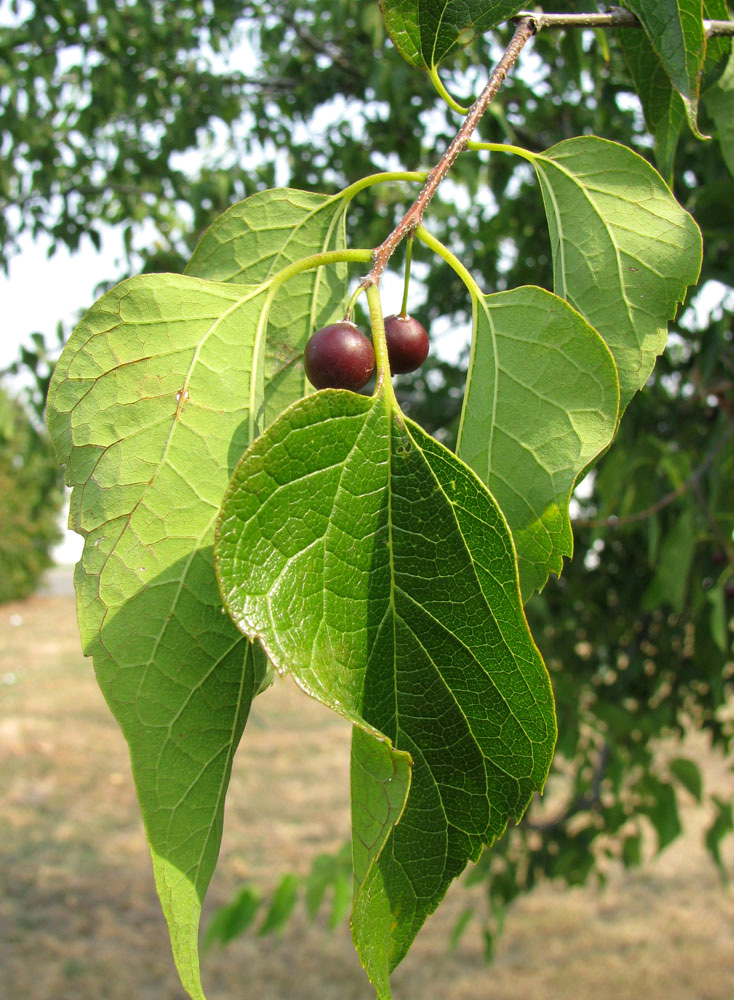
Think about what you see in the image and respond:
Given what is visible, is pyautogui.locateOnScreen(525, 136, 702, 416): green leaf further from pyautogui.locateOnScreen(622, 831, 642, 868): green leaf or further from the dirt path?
the dirt path

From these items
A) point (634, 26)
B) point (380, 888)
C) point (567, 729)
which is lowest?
point (567, 729)

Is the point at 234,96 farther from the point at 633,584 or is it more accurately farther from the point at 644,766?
the point at 644,766

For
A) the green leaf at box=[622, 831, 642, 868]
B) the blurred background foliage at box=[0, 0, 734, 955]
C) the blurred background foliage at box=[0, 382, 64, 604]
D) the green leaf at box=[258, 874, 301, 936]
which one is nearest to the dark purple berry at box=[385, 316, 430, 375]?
the blurred background foliage at box=[0, 0, 734, 955]

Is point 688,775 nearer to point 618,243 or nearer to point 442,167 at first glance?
point 618,243

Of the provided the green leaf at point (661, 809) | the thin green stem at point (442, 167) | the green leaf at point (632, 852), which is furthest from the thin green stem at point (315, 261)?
the green leaf at point (632, 852)

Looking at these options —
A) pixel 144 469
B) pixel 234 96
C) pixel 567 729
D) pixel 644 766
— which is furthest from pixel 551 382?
pixel 234 96

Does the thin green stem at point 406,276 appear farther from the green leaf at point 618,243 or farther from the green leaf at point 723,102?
the green leaf at point 723,102

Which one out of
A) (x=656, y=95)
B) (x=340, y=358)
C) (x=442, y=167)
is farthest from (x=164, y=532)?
(x=656, y=95)
